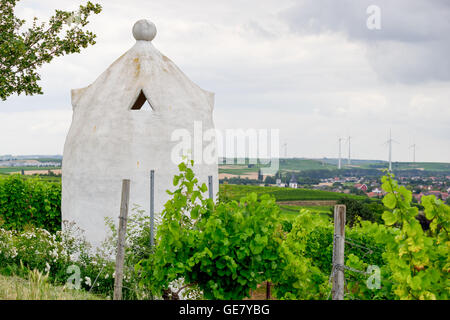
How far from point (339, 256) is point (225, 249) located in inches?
54.7

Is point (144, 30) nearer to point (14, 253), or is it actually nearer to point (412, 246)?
point (14, 253)

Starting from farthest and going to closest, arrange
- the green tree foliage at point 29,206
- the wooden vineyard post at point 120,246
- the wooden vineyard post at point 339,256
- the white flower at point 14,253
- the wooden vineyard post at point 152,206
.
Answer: the green tree foliage at point 29,206 → the white flower at point 14,253 → the wooden vineyard post at point 152,206 → the wooden vineyard post at point 120,246 → the wooden vineyard post at point 339,256

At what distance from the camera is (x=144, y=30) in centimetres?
1226

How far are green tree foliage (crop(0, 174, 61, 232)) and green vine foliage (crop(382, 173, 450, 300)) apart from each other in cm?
1342

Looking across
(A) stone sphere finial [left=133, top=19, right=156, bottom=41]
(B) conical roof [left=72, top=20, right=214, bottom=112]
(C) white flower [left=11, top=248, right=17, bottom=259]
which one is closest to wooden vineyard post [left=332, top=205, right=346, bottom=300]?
(B) conical roof [left=72, top=20, right=214, bottom=112]

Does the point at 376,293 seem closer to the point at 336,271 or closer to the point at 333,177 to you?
the point at 336,271

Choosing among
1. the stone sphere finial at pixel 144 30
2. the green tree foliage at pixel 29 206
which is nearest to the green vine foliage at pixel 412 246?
the stone sphere finial at pixel 144 30

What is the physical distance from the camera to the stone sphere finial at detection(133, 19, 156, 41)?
12.3 meters

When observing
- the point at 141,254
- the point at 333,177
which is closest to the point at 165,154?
the point at 141,254

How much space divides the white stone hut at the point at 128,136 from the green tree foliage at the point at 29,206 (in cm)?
331

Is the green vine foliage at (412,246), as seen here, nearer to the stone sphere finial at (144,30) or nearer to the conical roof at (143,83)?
the conical roof at (143,83)

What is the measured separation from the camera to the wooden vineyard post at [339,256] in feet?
16.3

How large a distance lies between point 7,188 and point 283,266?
43.4ft

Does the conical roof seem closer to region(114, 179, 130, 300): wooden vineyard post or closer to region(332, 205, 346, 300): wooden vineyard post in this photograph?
region(114, 179, 130, 300): wooden vineyard post
